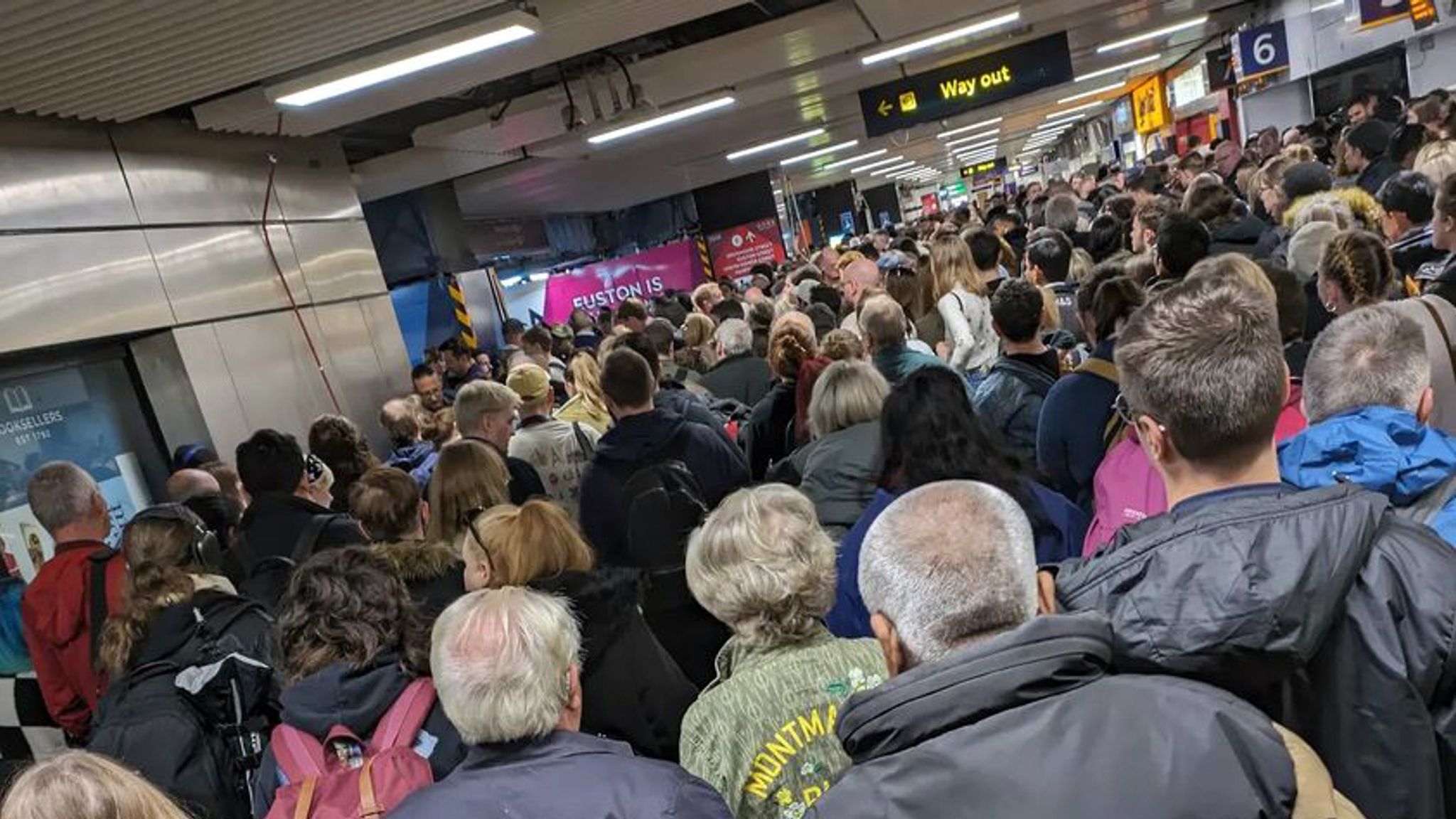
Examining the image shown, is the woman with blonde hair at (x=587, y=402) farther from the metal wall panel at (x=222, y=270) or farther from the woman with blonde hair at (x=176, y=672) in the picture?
the metal wall panel at (x=222, y=270)

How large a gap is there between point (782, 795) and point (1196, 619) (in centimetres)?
89

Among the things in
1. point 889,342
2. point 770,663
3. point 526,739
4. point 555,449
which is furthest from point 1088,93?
point 526,739

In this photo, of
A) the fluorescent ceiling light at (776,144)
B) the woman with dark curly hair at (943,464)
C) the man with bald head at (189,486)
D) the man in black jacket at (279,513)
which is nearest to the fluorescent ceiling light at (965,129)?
the fluorescent ceiling light at (776,144)

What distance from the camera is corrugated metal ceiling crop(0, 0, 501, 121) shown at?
146 inches

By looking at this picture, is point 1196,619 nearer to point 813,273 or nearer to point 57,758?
point 57,758

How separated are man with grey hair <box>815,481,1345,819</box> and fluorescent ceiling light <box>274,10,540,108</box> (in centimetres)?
415

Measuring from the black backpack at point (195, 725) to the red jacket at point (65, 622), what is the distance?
3.25ft

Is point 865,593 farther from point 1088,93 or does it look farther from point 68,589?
point 1088,93

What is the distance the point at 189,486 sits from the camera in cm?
464

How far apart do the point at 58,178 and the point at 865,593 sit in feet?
17.6

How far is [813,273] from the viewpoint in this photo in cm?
996

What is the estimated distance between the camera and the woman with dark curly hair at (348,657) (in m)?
2.12

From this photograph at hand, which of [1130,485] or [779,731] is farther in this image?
[1130,485]

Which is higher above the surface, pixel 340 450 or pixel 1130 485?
pixel 340 450
